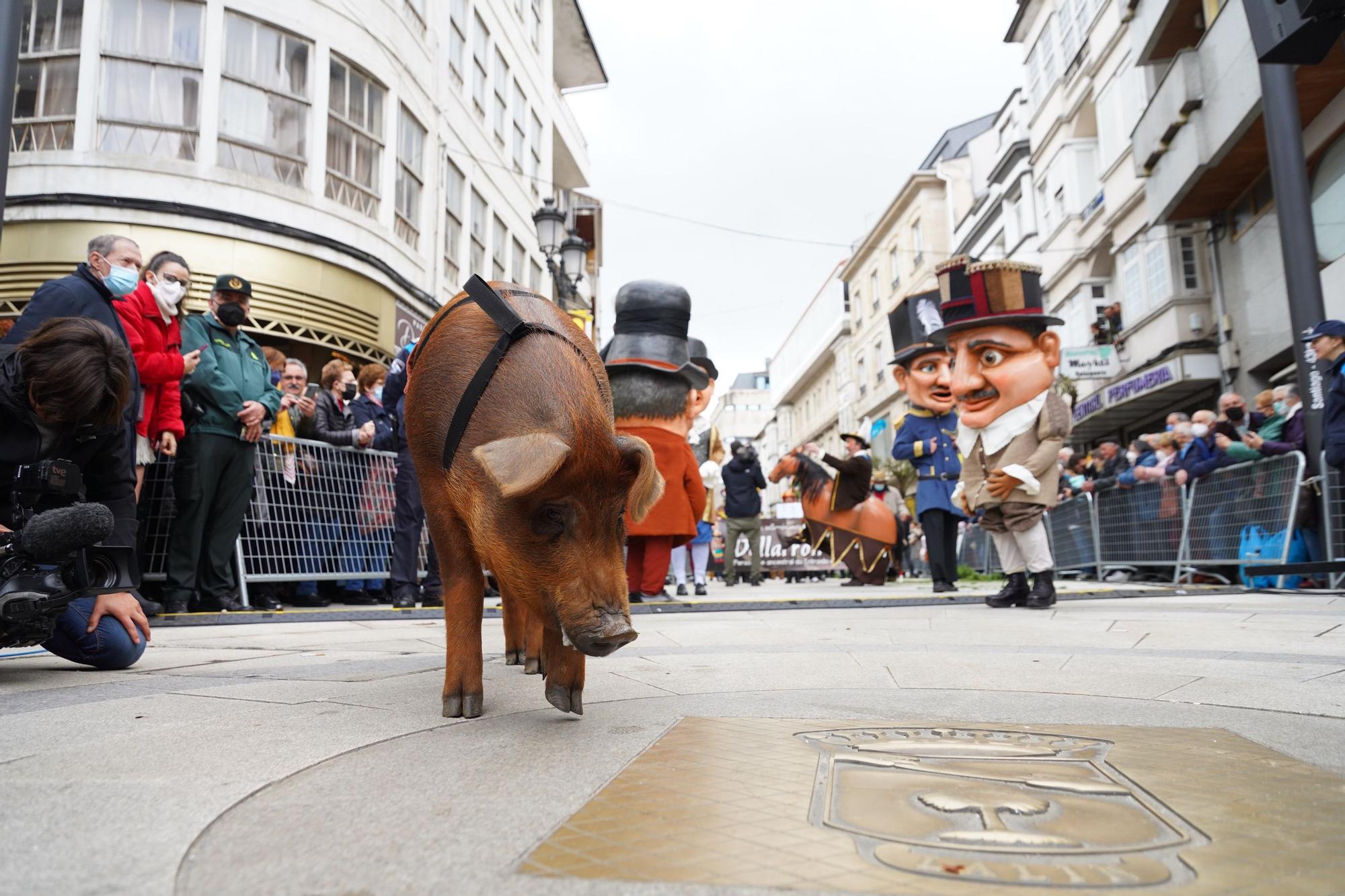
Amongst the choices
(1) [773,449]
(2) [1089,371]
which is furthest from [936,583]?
(1) [773,449]

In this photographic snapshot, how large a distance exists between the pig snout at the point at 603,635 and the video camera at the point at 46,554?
1.67m

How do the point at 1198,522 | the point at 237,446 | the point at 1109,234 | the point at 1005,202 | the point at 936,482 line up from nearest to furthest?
the point at 237,446, the point at 936,482, the point at 1198,522, the point at 1109,234, the point at 1005,202

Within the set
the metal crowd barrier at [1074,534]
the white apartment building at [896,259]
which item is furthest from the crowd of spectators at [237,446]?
the white apartment building at [896,259]

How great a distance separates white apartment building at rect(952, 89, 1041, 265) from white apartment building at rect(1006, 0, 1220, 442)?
19.9 inches

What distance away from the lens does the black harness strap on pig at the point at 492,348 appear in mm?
2600

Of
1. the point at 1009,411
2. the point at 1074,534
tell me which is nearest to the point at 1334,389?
the point at 1009,411

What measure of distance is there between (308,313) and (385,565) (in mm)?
7096

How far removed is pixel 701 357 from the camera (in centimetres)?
816

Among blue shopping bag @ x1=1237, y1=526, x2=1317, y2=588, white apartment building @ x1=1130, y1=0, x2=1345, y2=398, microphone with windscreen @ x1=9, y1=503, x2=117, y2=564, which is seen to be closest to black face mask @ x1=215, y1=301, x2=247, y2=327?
microphone with windscreen @ x1=9, y1=503, x2=117, y2=564

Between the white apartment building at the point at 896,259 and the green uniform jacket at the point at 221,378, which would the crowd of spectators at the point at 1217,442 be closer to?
the green uniform jacket at the point at 221,378

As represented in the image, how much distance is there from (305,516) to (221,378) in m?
1.79

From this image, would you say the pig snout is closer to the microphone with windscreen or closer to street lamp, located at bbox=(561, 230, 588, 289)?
the microphone with windscreen

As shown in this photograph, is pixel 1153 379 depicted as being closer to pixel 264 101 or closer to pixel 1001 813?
pixel 264 101

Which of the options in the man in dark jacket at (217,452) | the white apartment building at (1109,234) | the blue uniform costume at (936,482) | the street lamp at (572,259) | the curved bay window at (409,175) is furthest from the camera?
the white apartment building at (1109,234)
